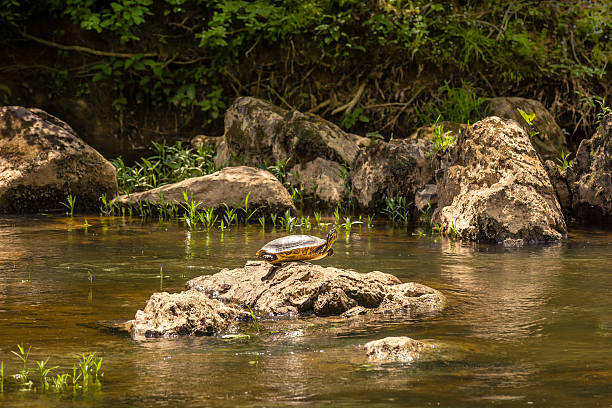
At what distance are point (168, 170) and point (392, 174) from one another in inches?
159

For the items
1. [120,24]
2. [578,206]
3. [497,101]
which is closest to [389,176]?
[578,206]

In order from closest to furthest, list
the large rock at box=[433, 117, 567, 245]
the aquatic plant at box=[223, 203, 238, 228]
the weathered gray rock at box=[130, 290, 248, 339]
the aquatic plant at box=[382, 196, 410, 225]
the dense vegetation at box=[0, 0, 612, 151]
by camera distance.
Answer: the weathered gray rock at box=[130, 290, 248, 339] < the large rock at box=[433, 117, 567, 245] < the aquatic plant at box=[223, 203, 238, 228] < the aquatic plant at box=[382, 196, 410, 225] < the dense vegetation at box=[0, 0, 612, 151]

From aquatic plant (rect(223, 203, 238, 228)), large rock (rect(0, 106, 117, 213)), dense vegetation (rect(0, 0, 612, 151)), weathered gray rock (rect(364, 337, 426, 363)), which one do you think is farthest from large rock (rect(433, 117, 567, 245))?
weathered gray rock (rect(364, 337, 426, 363))

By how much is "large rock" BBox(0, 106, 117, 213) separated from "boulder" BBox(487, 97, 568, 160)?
6472 mm

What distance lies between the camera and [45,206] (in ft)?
40.0

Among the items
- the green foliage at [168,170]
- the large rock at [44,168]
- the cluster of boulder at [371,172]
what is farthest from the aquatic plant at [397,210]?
the large rock at [44,168]

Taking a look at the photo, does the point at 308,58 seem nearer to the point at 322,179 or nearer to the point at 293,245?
the point at 322,179

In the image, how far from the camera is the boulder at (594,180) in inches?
436

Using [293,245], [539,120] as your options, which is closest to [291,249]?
[293,245]

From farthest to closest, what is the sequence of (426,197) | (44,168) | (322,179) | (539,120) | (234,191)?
(539,120) < (322,179) < (44,168) < (426,197) < (234,191)

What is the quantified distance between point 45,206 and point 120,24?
457cm

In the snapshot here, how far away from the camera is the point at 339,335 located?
212 inches

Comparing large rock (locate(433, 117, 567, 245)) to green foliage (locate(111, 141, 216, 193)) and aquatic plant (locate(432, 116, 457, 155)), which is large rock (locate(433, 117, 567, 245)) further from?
green foliage (locate(111, 141, 216, 193))

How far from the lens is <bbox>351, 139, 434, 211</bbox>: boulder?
1220 centimetres
